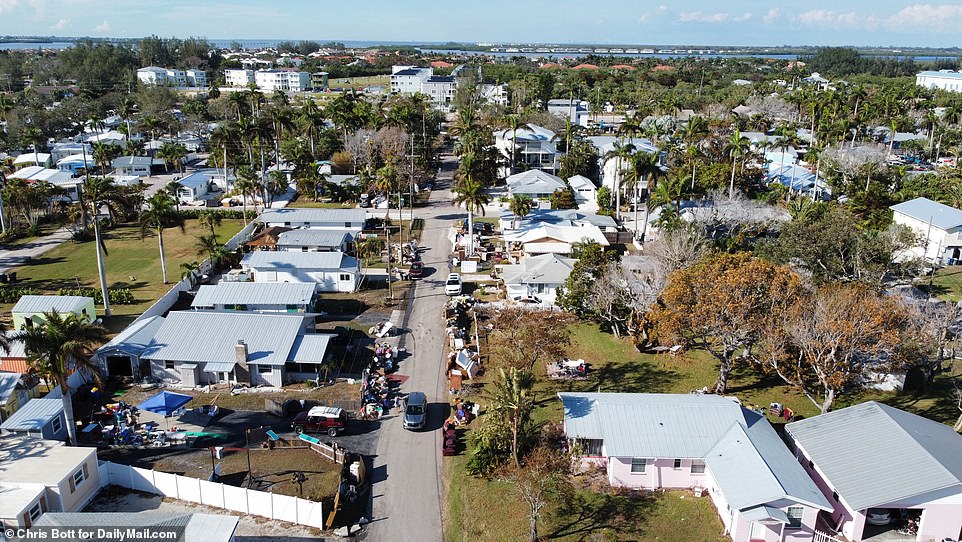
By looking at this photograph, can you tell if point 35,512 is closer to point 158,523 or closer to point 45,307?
point 158,523

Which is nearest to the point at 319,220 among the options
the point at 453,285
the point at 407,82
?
the point at 453,285

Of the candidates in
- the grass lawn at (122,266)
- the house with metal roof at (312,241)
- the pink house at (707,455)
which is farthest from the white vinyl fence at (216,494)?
the house with metal roof at (312,241)

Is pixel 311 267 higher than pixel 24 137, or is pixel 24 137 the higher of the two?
pixel 24 137

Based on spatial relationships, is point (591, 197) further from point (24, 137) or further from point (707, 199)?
point (24, 137)

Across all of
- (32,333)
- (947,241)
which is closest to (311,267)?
(32,333)

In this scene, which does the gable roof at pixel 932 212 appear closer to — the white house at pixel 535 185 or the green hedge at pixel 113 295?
the white house at pixel 535 185

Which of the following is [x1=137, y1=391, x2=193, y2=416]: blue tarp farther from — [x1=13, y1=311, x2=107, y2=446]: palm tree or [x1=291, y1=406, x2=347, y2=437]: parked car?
[x1=291, y1=406, x2=347, y2=437]: parked car
